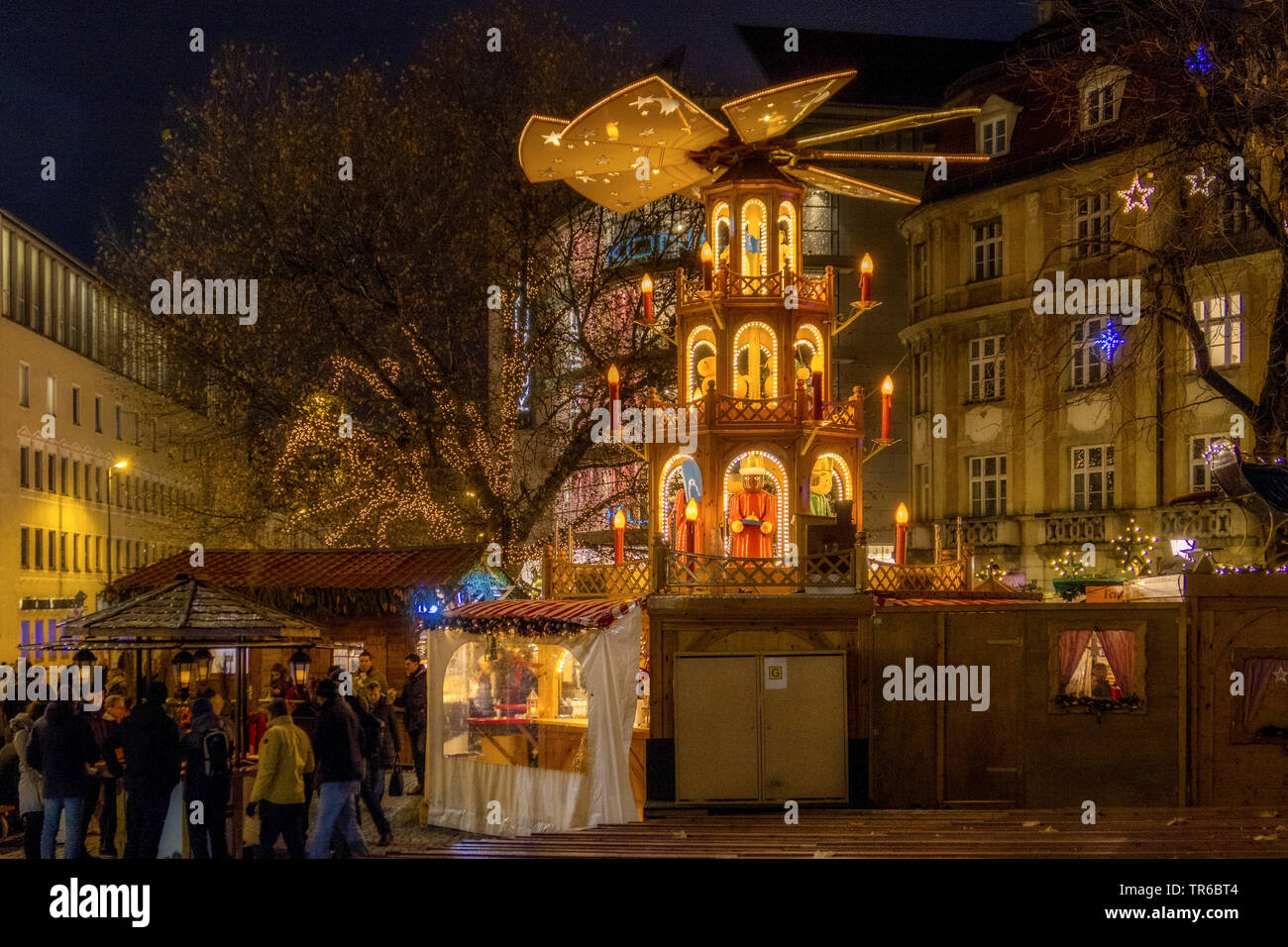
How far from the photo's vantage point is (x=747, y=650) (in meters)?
17.7

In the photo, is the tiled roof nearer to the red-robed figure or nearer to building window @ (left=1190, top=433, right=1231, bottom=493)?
the red-robed figure

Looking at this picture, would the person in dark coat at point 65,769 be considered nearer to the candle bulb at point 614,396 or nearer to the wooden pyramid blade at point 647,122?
the candle bulb at point 614,396

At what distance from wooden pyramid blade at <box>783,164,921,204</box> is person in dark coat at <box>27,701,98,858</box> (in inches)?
459

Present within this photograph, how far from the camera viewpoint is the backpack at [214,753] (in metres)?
15.0

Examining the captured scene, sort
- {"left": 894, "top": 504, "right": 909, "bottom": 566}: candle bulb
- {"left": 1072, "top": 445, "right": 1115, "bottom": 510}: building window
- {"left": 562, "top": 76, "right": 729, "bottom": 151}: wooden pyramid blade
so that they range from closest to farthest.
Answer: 1. {"left": 562, "top": 76, "right": 729, "bottom": 151}: wooden pyramid blade
2. {"left": 894, "top": 504, "right": 909, "bottom": 566}: candle bulb
3. {"left": 1072, "top": 445, "right": 1115, "bottom": 510}: building window

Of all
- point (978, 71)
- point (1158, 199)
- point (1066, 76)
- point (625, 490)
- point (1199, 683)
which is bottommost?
point (1199, 683)

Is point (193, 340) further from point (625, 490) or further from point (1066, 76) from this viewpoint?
point (1066, 76)

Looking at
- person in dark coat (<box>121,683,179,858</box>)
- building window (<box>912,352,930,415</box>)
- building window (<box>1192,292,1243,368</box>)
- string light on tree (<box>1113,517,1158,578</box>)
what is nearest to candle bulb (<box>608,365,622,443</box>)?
person in dark coat (<box>121,683,179,858</box>)

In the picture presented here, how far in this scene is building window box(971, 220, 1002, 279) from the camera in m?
42.0

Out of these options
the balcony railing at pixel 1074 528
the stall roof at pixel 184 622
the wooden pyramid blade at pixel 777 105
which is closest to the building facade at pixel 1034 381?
the balcony railing at pixel 1074 528

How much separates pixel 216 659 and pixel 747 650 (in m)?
19.7
